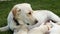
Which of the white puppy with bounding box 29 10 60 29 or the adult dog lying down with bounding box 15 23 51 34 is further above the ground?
the white puppy with bounding box 29 10 60 29

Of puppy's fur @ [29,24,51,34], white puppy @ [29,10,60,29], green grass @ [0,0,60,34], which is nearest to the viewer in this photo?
puppy's fur @ [29,24,51,34]

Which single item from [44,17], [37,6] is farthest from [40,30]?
[37,6]

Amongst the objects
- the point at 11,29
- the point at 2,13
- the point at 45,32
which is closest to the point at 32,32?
the point at 45,32

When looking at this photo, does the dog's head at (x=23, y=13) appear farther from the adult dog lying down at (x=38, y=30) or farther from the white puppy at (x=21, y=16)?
the adult dog lying down at (x=38, y=30)

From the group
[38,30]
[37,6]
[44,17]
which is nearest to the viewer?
[38,30]

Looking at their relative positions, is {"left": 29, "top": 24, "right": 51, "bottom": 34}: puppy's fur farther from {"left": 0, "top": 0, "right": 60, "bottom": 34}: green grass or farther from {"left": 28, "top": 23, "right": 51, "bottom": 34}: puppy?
{"left": 0, "top": 0, "right": 60, "bottom": 34}: green grass

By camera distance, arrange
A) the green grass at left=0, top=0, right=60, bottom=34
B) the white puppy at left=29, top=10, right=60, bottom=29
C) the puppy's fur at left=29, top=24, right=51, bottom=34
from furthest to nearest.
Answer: the green grass at left=0, top=0, right=60, bottom=34
the white puppy at left=29, top=10, right=60, bottom=29
the puppy's fur at left=29, top=24, right=51, bottom=34

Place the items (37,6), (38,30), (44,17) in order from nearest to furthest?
(38,30) < (44,17) < (37,6)

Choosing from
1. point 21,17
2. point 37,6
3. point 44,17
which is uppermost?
point 21,17

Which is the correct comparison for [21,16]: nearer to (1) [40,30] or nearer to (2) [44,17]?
(1) [40,30]

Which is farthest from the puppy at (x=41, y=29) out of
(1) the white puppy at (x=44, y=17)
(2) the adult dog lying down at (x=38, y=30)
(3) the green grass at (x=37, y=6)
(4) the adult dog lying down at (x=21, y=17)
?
(3) the green grass at (x=37, y=6)

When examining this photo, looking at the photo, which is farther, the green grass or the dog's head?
the green grass

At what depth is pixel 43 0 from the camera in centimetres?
948

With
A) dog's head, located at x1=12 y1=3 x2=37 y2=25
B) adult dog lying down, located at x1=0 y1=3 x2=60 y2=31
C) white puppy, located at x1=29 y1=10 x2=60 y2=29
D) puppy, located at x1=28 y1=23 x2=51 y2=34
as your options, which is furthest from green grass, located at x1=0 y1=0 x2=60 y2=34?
puppy, located at x1=28 y1=23 x2=51 y2=34
